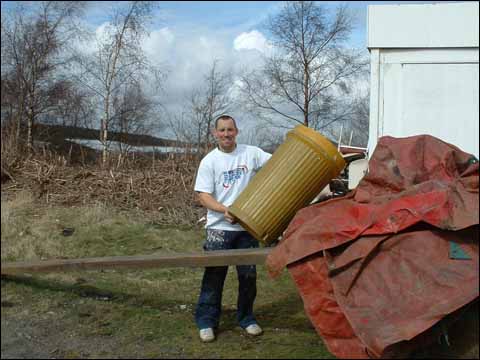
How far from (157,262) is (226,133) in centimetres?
108

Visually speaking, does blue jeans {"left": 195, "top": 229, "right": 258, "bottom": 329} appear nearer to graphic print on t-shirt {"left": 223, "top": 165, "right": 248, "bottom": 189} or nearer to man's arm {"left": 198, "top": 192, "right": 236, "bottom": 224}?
man's arm {"left": 198, "top": 192, "right": 236, "bottom": 224}

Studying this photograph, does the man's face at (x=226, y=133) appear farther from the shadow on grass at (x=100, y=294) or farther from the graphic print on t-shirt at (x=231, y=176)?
the shadow on grass at (x=100, y=294)

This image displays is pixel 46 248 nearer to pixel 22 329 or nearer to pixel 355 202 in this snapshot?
pixel 22 329

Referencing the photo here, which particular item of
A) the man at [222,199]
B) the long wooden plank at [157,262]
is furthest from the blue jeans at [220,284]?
the long wooden plank at [157,262]

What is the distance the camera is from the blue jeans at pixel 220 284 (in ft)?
13.8

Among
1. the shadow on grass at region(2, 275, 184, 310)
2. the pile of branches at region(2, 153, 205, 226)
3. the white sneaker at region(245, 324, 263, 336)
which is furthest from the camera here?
the pile of branches at region(2, 153, 205, 226)

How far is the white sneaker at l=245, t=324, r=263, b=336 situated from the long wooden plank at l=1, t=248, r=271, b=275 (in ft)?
2.72

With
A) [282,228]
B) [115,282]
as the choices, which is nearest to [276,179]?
[282,228]

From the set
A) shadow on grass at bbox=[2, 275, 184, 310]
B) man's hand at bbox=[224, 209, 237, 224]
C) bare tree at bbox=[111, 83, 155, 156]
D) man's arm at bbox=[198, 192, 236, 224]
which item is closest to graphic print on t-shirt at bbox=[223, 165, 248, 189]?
man's arm at bbox=[198, 192, 236, 224]

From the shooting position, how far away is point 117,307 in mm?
4848

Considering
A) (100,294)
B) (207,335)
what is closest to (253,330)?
(207,335)

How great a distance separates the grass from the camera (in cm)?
341

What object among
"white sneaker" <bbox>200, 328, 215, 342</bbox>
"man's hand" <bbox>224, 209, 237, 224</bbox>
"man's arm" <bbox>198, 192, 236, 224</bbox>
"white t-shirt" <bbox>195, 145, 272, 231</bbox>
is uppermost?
"white t-shirt" <bbox>195, 145, 272, 231</bbox>

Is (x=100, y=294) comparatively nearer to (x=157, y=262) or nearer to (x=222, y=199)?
(x=157, y=262)
